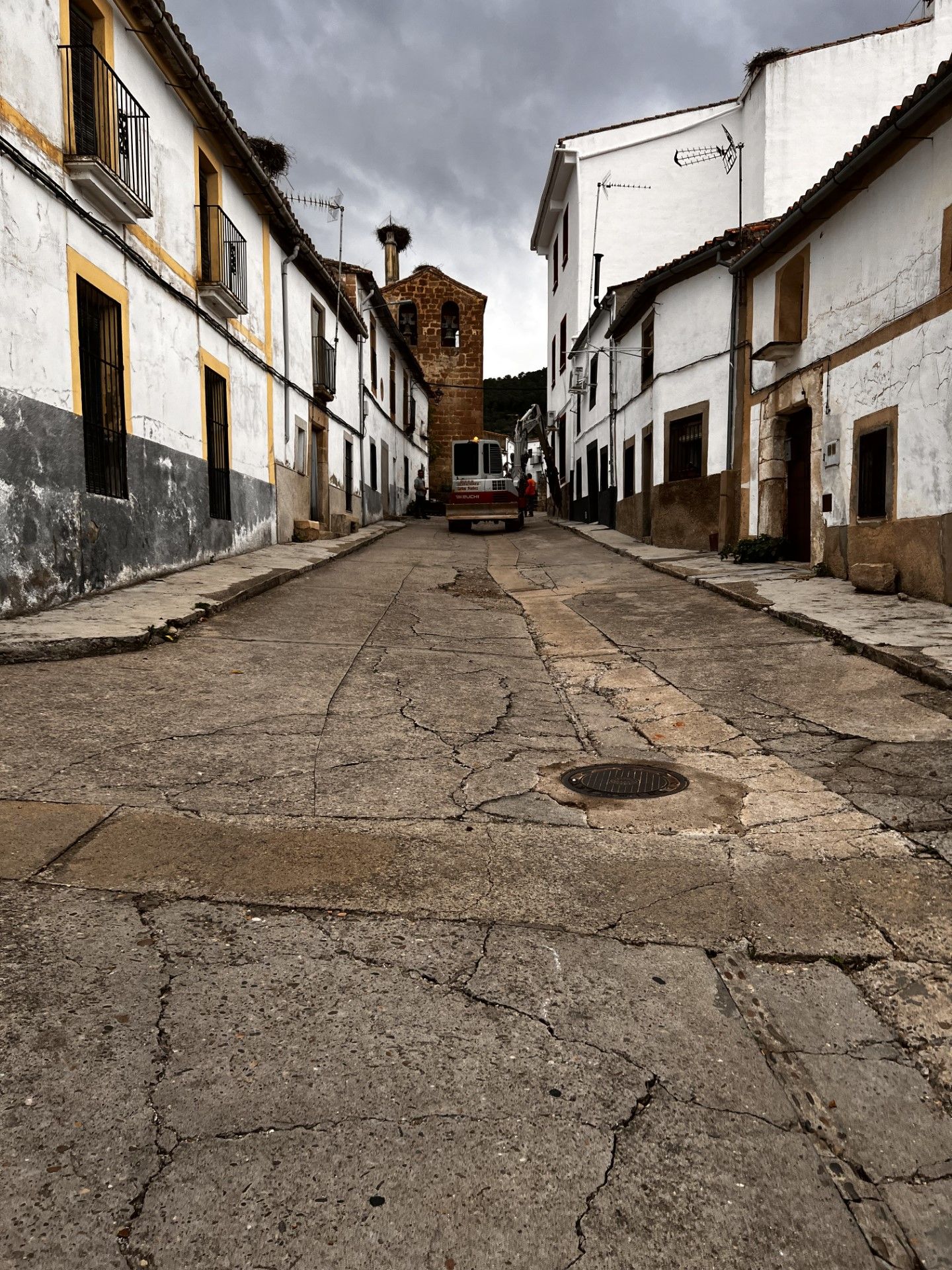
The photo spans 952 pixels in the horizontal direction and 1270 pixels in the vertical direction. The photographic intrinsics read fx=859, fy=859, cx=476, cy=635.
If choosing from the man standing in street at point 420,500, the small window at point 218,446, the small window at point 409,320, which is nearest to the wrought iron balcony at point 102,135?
the small window at point 218,446

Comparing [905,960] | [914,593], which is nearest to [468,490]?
[914,593]

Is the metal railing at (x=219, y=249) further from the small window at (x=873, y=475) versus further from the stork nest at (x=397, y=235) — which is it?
the stork nest at (x=397, y=235)

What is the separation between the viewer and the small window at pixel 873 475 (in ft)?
31.1

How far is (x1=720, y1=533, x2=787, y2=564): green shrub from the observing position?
40.9 feet

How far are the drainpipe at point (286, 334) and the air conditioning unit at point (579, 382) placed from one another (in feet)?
33.4

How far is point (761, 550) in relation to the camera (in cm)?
1248

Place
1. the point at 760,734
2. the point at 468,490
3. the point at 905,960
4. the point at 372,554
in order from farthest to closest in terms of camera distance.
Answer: the point at 468,490 → the point at 372,554 → the point at 760,734 → the point at 905,960

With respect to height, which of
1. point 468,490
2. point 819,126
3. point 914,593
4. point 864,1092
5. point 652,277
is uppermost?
point 819,126

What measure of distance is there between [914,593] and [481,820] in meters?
6.85

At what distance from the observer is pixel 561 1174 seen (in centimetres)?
167

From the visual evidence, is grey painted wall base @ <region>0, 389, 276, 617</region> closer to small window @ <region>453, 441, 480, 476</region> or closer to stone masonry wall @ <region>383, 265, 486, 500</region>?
small window @ <region>453, 441, 480, 476</region>

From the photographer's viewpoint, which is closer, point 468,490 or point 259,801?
point 259,801

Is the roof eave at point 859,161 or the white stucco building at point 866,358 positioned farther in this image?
the white stucco building at point 866,358

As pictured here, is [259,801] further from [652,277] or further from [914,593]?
[652,277]
